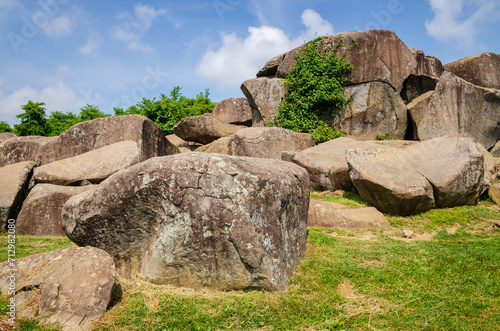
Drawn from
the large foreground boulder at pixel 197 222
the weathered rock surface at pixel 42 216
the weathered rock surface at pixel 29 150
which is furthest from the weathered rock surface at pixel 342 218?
the weathered rock surface at pixel 29 150

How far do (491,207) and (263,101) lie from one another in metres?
9.81

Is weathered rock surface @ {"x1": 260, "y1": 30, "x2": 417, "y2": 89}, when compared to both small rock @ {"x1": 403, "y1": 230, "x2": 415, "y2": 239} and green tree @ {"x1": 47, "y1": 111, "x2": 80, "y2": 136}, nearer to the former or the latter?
small rock @ {"x1": 403, "y1": 230, "x2": 415, "y2": 239}

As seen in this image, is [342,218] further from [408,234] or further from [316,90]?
[316,90]

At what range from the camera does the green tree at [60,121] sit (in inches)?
885

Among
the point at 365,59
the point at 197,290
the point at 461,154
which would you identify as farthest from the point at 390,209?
the point at 365,59

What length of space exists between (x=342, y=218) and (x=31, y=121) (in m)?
21.4

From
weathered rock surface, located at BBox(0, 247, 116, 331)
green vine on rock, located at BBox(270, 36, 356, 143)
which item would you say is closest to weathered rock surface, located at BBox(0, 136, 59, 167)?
weathered rock surface, located at BBox(0, 247, 116, 331)

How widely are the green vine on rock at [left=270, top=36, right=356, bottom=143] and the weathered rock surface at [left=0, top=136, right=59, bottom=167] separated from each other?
8.60 meters

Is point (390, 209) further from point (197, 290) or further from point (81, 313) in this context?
point (81, 313)

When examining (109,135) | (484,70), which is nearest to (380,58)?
(484,70)

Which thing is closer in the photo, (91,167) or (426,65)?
(91,167)

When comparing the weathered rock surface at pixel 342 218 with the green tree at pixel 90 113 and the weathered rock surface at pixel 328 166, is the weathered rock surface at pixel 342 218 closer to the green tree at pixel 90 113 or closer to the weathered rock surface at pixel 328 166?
the weathered rock surface at pixel 328 166

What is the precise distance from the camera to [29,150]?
34.9 ft

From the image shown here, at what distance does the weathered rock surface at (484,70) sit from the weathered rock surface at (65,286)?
16.8 meters
